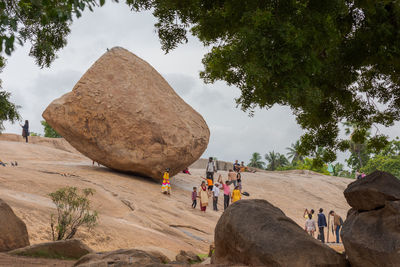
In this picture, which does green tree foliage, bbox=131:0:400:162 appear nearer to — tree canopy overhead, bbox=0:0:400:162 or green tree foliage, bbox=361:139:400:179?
tree canopy overhead, bbox=0:0:400:162

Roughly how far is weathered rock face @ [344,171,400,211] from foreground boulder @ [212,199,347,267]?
93 centimetres

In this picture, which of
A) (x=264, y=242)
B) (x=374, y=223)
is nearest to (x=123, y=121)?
(x=264, y=242)

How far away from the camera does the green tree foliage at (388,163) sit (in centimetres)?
4747

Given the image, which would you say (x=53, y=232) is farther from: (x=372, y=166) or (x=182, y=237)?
(x=372, y=166)

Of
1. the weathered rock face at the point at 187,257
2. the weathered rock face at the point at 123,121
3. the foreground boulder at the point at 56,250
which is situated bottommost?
the weathered rock face at the point at 187,257

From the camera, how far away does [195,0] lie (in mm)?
6637

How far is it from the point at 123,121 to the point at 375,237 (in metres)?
13.9

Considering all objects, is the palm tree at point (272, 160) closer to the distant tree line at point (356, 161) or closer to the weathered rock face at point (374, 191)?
the distant tree line at point (356, 161)

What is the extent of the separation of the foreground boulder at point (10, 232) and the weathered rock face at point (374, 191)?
642 cm

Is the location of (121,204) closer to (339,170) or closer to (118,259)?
(118,259)

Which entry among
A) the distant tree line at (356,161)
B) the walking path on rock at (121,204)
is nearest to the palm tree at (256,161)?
the distant tree line at (356,161)

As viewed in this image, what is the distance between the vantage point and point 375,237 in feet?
20.2

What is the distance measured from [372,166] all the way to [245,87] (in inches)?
1865

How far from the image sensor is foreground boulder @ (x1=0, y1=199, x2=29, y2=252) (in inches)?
322
